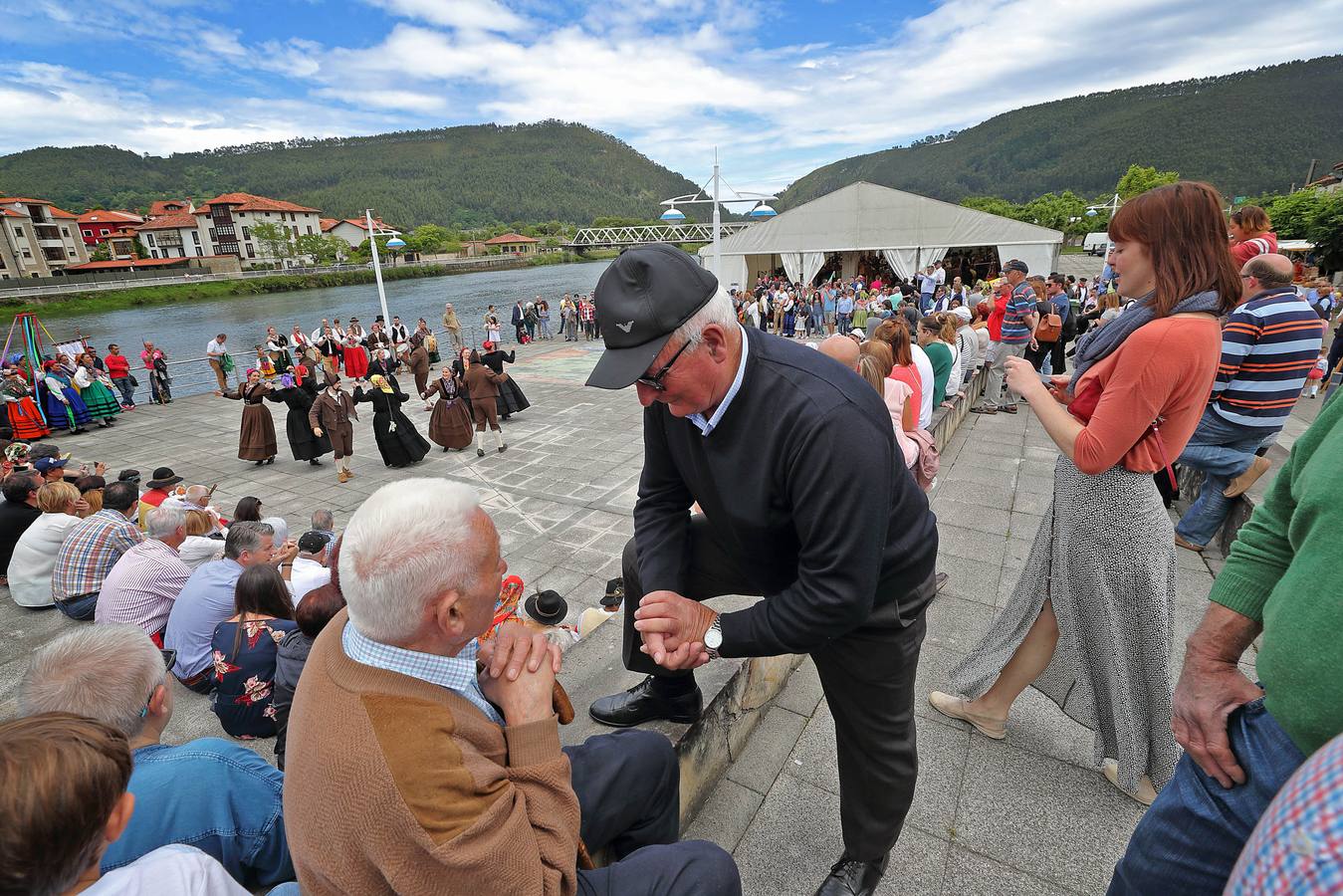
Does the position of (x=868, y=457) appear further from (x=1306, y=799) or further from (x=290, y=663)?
(x=290, y=663)

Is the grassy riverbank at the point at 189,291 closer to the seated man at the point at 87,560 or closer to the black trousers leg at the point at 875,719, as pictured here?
the seated man at the point at 87,560

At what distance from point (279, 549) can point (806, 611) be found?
466 centimetres

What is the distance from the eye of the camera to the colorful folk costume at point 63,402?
11.0m

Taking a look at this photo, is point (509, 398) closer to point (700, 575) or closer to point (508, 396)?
point (508, 396)

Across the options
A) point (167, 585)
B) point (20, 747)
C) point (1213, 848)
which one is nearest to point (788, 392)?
point (1213, 848)

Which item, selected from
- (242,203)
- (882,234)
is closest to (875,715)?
(882,234)

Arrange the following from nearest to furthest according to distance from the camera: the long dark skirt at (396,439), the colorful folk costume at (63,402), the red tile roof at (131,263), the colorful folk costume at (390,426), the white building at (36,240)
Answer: the colorful folk costume at (390,426), the long dark skirt at (396,439), the colorful folk costume at (63,402), the white building at (36,240), the red tile roof at (131,263)

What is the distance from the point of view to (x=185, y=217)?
72.6 meters

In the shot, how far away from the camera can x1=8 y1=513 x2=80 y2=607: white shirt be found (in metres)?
4.44

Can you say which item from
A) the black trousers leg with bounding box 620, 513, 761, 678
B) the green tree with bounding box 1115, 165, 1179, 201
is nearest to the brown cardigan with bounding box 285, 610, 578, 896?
the black trousers leg with bounding box 620, 513, 761, 678

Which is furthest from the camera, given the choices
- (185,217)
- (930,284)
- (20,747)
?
(185,217)

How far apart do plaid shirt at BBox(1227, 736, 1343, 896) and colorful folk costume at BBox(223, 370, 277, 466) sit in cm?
1043

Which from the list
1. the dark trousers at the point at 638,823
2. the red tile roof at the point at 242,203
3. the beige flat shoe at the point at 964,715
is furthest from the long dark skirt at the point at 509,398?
the red tile roof at the point at 242,203

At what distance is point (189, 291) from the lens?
5297 cm
